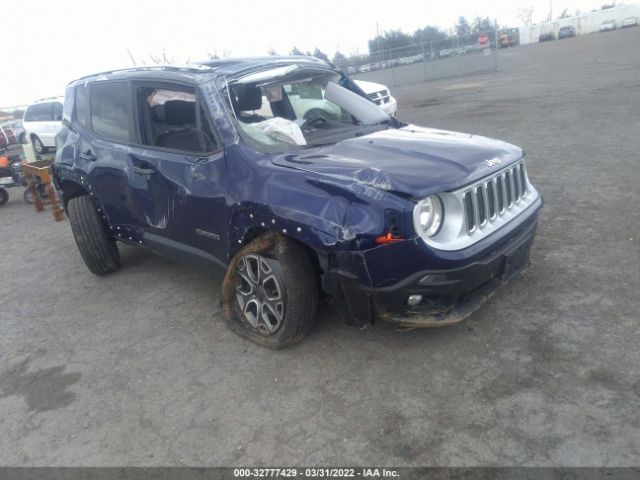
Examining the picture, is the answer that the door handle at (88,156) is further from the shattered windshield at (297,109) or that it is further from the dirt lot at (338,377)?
the shattered windshield at (297,109)

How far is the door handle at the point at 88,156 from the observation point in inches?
185

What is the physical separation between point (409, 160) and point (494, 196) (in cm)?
62

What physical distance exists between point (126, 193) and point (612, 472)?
391 centimetres

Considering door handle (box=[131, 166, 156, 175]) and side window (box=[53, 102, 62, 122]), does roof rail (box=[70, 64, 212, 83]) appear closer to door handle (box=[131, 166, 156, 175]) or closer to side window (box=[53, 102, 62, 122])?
door handle (box=[131, 166, 156, 175])

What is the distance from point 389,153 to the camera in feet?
10.8

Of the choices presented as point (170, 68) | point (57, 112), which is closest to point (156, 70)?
point (170, 68)

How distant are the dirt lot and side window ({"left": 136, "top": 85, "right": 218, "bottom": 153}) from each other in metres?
1.39

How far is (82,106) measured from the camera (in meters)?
5.00

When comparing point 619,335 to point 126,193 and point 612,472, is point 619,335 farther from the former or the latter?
point 126,193

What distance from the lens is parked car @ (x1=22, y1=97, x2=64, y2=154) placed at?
15617mm

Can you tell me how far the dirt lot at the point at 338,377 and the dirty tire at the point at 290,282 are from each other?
0.44ft

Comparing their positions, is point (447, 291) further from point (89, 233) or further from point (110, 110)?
point (89, 233)

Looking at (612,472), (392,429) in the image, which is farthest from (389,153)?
(612,472)

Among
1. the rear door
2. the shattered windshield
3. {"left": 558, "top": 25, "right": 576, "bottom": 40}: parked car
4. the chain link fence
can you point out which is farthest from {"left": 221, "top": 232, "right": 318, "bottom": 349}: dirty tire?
{"left": 558, "top": 25, "right": 576, "bottom": 40}: parked car
